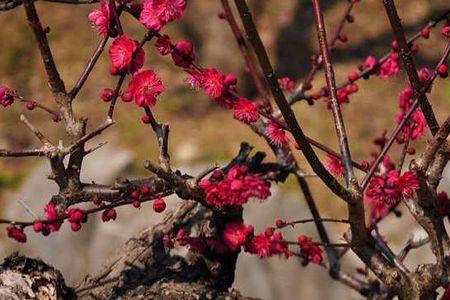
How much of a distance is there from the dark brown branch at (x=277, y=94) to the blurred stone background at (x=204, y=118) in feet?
11.6

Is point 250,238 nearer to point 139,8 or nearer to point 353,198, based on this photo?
point 353,198

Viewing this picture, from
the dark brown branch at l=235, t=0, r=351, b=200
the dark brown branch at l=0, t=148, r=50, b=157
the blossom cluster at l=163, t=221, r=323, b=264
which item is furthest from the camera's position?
the blossom cluster at l=163, t=221, r=323, b=264

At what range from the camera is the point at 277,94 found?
161cm

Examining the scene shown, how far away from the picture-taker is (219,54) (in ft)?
27.0

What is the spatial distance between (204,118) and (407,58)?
20.3 feet

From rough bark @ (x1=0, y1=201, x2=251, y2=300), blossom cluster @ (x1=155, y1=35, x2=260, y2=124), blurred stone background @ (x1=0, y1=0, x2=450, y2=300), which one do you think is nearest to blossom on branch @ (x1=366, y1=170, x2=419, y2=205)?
blossom cluster @ (x1=155, y1=35, x2=260, y2=124)

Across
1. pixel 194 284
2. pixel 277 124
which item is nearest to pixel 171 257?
pixel 194 284

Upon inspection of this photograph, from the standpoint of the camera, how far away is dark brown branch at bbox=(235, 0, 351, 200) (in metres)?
1.50

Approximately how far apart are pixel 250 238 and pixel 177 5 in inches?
31.1

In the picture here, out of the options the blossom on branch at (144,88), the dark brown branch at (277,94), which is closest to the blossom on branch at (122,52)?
the blossom on branch at (144,88)

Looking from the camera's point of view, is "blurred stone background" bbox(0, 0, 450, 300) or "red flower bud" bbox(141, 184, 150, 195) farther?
"blurred stone background" bbox(0, 0, 450, 300)

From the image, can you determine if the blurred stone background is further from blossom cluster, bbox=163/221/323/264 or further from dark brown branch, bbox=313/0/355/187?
dark brown branch, bbox=313/0/355/187

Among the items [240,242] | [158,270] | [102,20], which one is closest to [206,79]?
[102,20]

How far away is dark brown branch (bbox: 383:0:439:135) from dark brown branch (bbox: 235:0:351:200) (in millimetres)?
310
